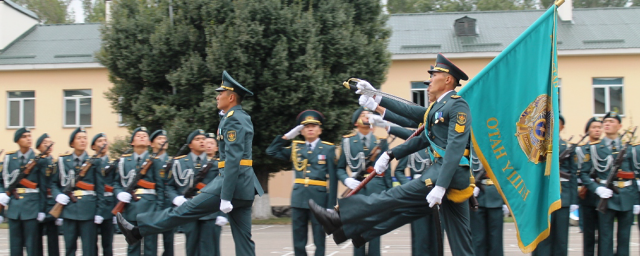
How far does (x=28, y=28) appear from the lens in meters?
26.2

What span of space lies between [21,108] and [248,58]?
12440 mm

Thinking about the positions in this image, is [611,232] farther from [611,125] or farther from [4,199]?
[4,199]

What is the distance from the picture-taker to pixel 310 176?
26.9 feet

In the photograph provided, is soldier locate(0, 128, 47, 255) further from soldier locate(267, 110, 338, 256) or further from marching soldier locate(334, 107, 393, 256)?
marching soldier locate(334, 107, 393, 256)

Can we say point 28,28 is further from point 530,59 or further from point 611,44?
point 530,59

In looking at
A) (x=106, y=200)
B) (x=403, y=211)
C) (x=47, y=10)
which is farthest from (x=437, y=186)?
(x=47, y=10)

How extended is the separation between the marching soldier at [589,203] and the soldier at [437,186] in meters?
3.31

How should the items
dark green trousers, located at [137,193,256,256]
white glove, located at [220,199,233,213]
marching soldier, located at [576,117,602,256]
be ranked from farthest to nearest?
marching soldier, located at [576,117,602,256], dark green trousers, located at [137,193,256,256], white glove, located at [220,199,233,213]

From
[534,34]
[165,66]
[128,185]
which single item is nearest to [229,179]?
[128,185]

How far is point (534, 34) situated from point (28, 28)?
24.4 meters

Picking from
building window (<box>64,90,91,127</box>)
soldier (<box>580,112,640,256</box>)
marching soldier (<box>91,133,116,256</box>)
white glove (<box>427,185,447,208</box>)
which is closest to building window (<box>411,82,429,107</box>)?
building window (<box>64,90,91,127</box>)

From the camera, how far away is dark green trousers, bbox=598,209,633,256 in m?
8.08

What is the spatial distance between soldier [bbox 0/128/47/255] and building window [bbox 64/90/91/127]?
16096 mm

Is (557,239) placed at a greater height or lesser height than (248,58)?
lesser
